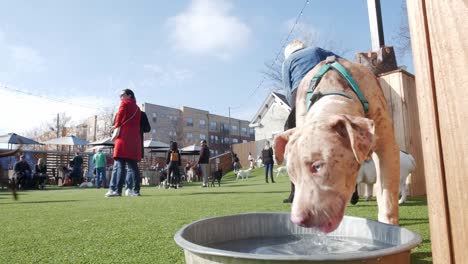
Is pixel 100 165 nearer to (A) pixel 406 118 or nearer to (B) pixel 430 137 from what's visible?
(A) pixel 406 118

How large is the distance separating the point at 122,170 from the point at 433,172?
294 inches

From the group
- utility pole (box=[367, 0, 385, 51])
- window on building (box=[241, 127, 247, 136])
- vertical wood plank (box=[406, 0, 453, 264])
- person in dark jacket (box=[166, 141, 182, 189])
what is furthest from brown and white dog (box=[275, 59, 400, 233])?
window on building (box=[241, 127, 247, 136])

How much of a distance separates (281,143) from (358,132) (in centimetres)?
52

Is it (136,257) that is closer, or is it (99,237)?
(136,257)

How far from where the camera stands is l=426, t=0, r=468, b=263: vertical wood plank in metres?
1.06

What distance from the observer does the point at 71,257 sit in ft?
7.53

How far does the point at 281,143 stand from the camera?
2.10 meters

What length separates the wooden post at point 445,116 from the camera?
3.50ft

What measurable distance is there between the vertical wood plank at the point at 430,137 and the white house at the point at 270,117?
1641 inches

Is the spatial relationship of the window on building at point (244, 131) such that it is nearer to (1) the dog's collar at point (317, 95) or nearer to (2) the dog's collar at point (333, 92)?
(2) the dog's collar at point (333, 92)

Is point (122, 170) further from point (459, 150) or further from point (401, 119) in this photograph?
point (459, 150)

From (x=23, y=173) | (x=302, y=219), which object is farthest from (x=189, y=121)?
(x=302, y=219)

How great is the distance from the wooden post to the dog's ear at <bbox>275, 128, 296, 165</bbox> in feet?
2.87

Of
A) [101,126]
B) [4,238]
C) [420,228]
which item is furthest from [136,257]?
[101,126]
